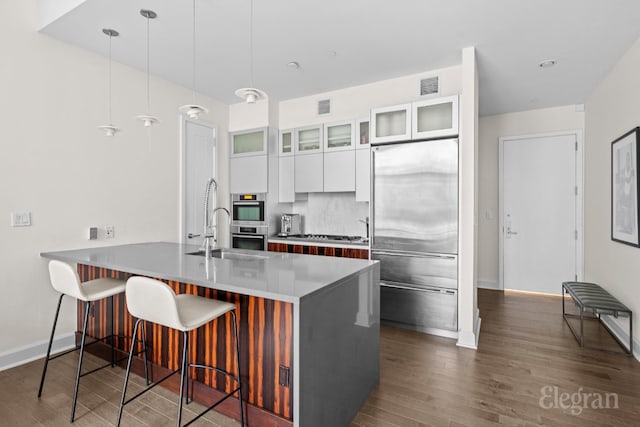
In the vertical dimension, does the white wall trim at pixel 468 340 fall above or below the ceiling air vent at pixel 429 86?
below

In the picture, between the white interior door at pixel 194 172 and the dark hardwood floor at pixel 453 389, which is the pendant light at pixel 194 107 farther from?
the dark hardwood floor at pixel 453 389

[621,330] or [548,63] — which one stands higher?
[548,63]

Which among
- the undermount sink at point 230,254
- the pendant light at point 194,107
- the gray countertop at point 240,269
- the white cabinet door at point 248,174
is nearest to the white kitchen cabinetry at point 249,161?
the white cabinet door at point 248,174

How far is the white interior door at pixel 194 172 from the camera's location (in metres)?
4.16

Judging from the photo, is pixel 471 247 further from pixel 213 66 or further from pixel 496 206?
pixel 213 66

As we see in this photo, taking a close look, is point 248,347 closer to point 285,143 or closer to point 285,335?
point 285,335

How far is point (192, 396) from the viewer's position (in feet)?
7.08

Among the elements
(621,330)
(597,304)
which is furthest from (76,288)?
(621,330)

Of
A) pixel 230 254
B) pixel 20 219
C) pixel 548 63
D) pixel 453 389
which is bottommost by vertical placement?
pixel 453 389

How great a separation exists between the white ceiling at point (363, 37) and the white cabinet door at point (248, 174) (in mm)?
1039

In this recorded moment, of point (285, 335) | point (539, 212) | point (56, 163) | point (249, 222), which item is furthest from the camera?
point (539, 212)

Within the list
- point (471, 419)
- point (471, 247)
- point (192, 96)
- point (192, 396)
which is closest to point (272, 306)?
point (192, 396)

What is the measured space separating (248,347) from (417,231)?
213 cm

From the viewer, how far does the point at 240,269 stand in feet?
6.72
